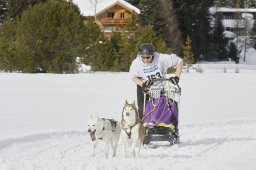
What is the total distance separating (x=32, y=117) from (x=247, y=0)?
269 ft

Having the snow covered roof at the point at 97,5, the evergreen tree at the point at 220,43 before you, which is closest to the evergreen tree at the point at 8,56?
the snow covered roof at the point at 97,5

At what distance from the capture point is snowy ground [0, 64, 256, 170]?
23.2ft

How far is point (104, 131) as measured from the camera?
744 centimetres

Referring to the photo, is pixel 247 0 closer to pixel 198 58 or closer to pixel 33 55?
→ pixel 198 58

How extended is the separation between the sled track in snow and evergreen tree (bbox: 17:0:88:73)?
70.5 ft

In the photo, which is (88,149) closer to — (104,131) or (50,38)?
(104,131)

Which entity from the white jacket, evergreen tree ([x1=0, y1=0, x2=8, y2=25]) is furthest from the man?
evergreen tree ([x1=0, y1=0, x2=8, y2=25])

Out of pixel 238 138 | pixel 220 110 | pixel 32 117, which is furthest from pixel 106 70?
pixel 238 138

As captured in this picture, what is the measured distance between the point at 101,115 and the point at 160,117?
5027 mm

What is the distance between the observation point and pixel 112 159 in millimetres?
7293

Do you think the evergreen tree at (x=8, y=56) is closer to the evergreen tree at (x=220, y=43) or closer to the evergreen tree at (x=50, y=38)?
the evergreen tree at (x=50, y=38)

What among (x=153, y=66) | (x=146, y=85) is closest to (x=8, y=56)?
(x=153, y=66)

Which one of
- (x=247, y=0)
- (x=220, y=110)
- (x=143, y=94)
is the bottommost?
(x=220, y=110)

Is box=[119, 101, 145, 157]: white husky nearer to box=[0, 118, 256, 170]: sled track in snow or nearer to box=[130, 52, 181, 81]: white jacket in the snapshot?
box=[0, 118, 256, 170]: sled track in snow
